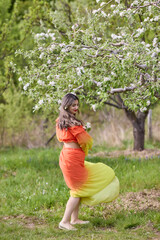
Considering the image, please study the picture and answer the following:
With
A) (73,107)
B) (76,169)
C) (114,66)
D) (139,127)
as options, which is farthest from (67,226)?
(139,127)

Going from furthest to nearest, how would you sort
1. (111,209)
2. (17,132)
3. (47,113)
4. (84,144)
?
(17,132) < (47,113) < (111,209) < (84,144)

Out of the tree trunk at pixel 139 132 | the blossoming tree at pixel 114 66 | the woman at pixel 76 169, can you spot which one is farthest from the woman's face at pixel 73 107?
the tree trunk at pixel 139 132

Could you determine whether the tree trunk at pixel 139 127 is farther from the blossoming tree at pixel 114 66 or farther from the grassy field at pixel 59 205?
the blossoming tree at pixel 114 66

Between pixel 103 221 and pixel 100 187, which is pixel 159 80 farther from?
pixel 103 221

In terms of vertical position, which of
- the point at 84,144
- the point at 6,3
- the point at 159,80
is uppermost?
the point at 6,3

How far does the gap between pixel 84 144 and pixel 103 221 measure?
128cm

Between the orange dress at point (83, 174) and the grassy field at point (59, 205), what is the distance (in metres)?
Answer: 0.49

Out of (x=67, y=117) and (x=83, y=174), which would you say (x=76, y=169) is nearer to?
(x=83, y=174)

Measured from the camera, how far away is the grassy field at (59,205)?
5309 millimetres

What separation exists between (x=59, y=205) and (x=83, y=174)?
152 centimetres

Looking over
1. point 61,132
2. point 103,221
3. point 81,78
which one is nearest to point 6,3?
point 81,78

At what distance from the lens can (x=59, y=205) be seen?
6.69m

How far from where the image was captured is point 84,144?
17.2 ft

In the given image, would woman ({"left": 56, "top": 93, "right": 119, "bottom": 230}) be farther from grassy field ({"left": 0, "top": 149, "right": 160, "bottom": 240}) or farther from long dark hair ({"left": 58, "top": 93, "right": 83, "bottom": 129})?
grassy field ({"left": 0, "top": 149, "right": 160, "bottom": 240})
